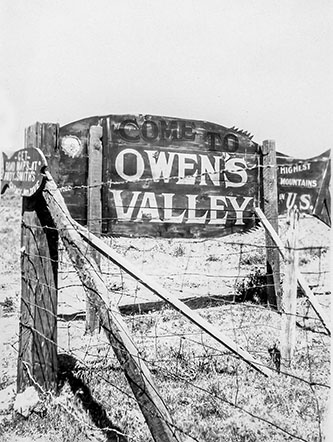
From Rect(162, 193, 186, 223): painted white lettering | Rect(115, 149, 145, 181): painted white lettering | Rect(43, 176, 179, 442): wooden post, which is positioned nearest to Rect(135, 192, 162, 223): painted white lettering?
Rect(162, 193, 186, 223): painted white lettering

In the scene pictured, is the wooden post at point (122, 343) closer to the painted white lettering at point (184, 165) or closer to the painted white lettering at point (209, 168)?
the painted white lettering at point (184, 165)

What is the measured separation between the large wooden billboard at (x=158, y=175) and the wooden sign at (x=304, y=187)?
722 millimetres

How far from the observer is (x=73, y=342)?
5.05 metres

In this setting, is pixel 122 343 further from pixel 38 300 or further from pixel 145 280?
pixel 38 300

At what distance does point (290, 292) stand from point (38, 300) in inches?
85.1

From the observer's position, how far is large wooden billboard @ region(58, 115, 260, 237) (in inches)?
192

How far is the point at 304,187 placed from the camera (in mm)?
5930

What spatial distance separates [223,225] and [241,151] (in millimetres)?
864

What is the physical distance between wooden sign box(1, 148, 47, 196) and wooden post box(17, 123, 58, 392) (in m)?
0.12

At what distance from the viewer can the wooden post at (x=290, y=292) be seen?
439 centimetres

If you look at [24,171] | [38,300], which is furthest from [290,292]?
[24,171]

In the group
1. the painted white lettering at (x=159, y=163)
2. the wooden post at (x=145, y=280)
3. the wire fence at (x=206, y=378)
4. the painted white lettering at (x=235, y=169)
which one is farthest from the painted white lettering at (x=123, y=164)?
the wooden post at (x=145, y=280)

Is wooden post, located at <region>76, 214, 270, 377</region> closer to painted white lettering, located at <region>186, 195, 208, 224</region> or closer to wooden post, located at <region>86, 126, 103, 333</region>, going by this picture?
wooden post, located at <region>86, 126, 103, 333</region>

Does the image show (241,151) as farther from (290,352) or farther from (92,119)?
(290,352)
